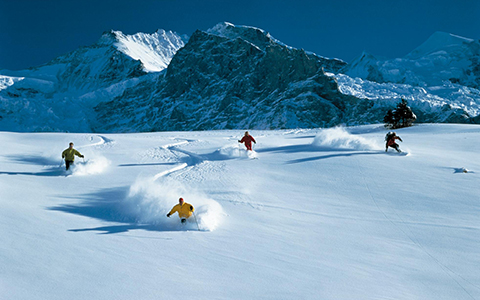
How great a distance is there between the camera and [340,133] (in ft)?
68.5

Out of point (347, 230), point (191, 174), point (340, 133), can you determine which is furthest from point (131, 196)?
point (340, 133)

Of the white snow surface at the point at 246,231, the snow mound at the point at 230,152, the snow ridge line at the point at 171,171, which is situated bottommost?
the white snow surface at the point at 246,231

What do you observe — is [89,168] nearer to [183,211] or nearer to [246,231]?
[183,211]

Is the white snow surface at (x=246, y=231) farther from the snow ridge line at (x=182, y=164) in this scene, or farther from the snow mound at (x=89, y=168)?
the snow ridge line at (x=182, y=164)

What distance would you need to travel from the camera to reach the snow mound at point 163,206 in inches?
324

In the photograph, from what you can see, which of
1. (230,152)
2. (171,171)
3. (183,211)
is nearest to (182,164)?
(171,171)

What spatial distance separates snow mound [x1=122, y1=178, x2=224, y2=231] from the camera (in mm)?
8234

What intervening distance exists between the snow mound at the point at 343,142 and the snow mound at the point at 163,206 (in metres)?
10.9

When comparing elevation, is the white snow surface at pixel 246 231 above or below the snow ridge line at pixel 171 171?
below

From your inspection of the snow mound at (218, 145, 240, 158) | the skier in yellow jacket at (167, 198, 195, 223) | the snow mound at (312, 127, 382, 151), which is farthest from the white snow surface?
the snow mound at (312, 127, 382, 151)

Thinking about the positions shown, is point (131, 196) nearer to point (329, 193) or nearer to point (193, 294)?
point (193, 294)

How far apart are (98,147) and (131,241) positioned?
15513 mm

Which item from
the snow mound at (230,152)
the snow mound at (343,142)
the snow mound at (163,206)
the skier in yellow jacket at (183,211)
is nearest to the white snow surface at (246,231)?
the snow mound at (163,206)

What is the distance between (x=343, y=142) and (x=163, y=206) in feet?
42.9
